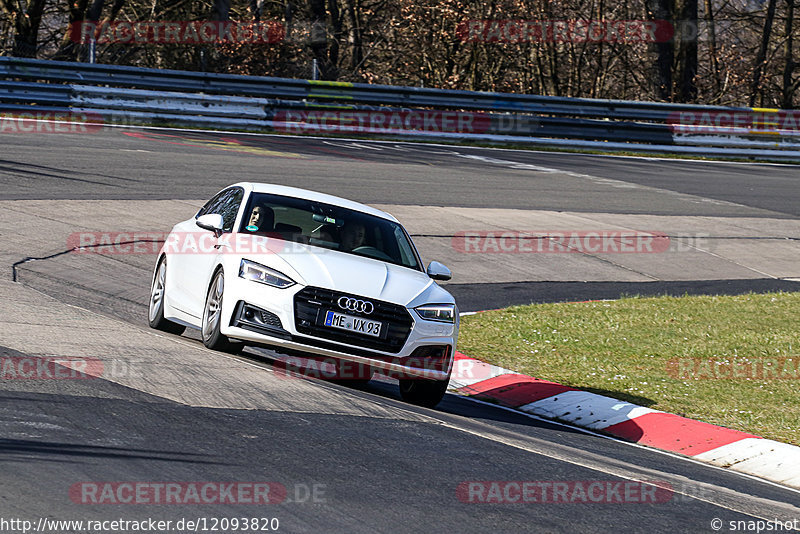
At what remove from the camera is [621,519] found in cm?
566

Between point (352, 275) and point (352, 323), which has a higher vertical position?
point (352, 275)

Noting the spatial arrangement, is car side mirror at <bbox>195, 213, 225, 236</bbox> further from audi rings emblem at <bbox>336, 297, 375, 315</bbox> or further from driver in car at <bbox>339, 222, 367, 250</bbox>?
audi rings emblem at <bbox>336, 297, 375, 315</bbox>

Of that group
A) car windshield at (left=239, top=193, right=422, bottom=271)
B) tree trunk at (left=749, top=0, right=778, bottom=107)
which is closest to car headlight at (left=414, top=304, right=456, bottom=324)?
car windshield at (left=239, top=193, right=422, bottom=271)

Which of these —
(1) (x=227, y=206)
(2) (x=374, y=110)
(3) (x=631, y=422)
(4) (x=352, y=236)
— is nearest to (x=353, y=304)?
(4) (x=352, y=236)

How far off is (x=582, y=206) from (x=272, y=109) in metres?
8.64

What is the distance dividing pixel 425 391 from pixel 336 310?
1.11 metres

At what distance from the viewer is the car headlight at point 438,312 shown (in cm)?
848

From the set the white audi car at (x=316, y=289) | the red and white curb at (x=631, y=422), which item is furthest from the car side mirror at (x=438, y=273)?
the red and white curb at (x=631, y=422)

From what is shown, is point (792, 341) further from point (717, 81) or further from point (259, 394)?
point (717, 81)

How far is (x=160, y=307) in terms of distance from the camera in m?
10.1

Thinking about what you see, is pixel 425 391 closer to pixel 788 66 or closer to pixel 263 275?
pixel 263 275

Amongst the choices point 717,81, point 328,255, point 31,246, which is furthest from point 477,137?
point 328,255

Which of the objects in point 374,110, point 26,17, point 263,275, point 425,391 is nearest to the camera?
point 263,275

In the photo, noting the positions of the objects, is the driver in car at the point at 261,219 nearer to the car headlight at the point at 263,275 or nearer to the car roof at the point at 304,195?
the car roof at the point at 304,195
